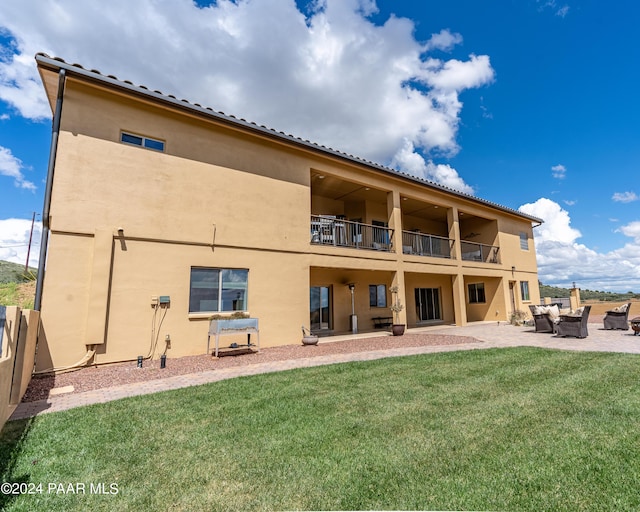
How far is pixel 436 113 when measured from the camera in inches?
634

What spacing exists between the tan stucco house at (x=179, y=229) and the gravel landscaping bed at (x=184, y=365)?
0.48m

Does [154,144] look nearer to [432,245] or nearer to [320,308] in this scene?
[320,308]

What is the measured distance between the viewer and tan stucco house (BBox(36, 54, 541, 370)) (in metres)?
7.47

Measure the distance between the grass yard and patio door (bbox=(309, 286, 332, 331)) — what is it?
833 centimetres

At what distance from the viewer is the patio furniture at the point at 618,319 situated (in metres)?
12.9

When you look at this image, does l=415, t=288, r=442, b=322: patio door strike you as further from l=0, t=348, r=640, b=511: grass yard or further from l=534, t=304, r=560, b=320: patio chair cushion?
l=0, t=348, r=640, b=511: grass yard

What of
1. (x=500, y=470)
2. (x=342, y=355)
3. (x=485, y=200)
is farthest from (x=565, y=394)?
(x=485, y=200)

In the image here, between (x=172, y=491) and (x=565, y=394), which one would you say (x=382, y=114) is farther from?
(x=172, y=491)

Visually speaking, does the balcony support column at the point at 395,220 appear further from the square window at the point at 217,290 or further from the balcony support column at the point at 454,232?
the square window at the point at 217,290

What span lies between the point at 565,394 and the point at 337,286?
33.0ft

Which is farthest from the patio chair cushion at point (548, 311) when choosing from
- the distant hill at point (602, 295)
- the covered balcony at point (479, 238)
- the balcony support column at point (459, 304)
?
the distant hill at point (602, 295)

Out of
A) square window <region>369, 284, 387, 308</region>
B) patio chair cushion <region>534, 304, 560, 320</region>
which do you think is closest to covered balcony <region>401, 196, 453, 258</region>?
square window <region>369, 284, 387, 308</region>

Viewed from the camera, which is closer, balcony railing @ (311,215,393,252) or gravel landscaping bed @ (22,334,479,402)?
gravel landscaping bed @ (22,334,479,402)

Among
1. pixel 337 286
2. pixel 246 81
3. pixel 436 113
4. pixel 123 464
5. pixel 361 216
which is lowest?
pixel 123 464
